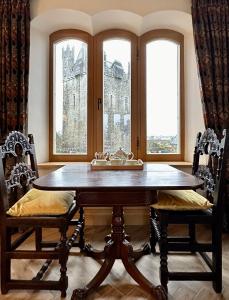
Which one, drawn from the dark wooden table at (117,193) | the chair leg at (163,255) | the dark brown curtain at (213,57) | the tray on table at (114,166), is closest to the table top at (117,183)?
the dark wooden table at (117,193)

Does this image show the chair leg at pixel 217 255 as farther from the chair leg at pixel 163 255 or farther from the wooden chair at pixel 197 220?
the chair leg at pixel 163 255

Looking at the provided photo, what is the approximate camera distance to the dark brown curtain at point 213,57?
8.52 feet

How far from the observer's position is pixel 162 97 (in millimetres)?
3117

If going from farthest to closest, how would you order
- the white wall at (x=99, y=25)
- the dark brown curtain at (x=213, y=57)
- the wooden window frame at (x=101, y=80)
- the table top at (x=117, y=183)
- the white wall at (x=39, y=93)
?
1. the wooden window frame at (x=101, y=80)
2. the white wall at (x=39, y=93)
3. the white wall at (x=99, y=25)
4. the dark brown curtain at (x=213, y=57)
5. the table top at (x=117, y=183)

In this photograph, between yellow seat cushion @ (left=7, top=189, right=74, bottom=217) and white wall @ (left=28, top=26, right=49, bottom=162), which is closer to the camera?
yellow seat cushion @ (left=7, top=189, right=74, bottom=217)

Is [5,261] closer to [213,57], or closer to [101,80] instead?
[101,80]

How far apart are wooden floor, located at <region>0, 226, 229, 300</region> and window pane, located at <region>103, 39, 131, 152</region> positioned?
1.21 metres

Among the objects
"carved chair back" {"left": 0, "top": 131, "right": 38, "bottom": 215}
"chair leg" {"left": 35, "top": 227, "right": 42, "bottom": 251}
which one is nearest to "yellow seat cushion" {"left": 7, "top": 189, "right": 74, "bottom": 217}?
"carved chair back" {"left": 0, "top": 131, "right": 38, "bottom": 215}

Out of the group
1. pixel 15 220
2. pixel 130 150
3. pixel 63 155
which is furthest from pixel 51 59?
pixel 15 220

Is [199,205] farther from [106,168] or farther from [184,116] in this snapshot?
[184,116]

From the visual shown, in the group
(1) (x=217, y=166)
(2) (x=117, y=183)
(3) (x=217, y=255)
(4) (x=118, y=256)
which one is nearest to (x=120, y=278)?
(4) (x=118, y=256)

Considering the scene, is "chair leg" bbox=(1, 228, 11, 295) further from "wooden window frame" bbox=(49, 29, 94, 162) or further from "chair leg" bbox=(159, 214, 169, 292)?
"wooden window frame" bbox=(49, 29, 94, 162)

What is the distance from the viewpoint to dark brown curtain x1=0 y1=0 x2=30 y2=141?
8.55ft

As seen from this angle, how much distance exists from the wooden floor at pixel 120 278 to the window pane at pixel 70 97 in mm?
1216
